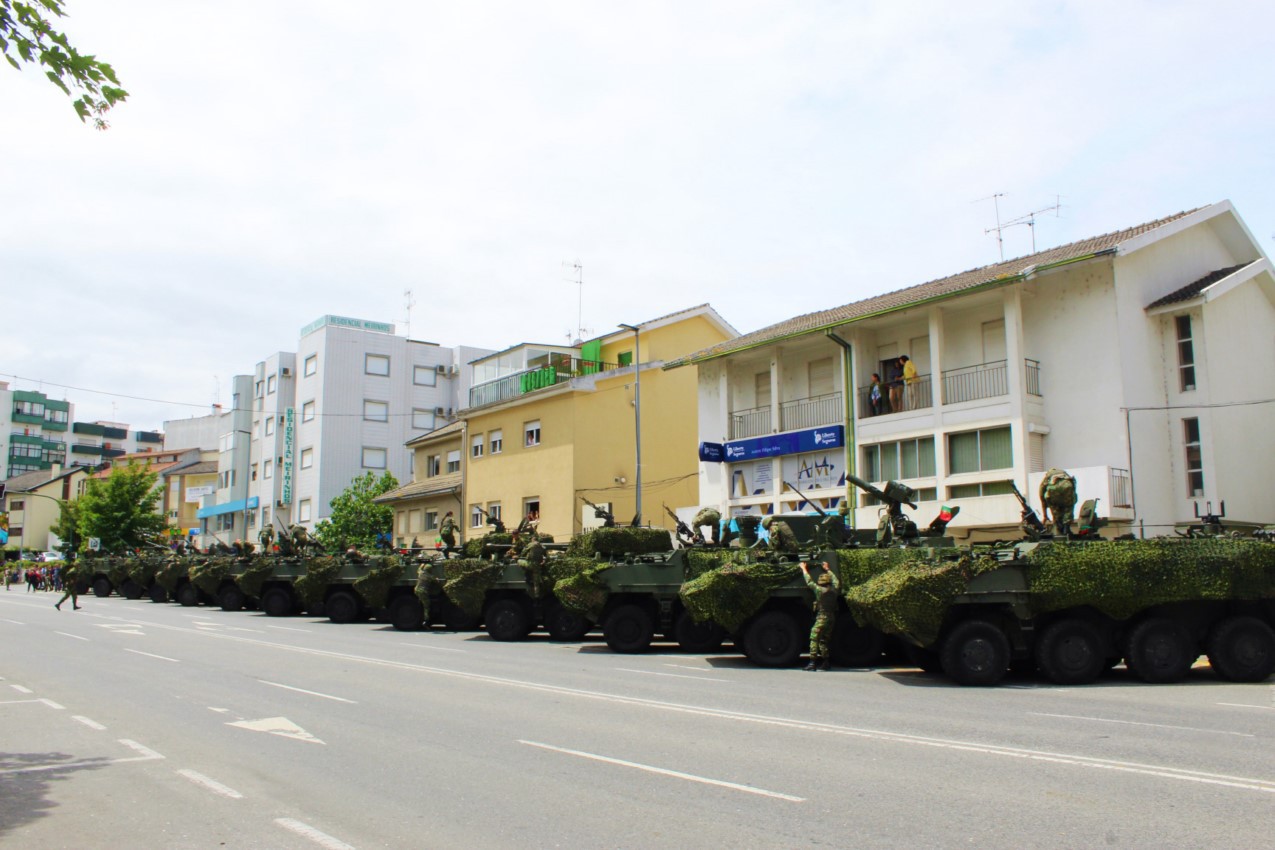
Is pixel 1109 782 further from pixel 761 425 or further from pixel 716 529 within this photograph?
pixel 761 425

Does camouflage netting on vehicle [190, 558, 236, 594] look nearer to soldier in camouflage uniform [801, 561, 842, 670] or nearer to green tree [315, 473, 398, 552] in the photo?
green tree [315, 473, 398, 552]

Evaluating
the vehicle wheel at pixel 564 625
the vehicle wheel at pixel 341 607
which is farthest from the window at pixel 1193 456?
the vehicle wheel at pixel 341 607

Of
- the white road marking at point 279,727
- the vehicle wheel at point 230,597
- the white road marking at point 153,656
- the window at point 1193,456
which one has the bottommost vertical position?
the white road marking at point 279,727

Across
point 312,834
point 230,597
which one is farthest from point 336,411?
point 312,834

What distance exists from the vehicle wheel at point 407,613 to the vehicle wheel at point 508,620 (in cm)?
303

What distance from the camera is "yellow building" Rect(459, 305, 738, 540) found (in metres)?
33.8

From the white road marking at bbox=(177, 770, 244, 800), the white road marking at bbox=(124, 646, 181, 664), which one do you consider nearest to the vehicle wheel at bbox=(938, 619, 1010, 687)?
the white road marking at bbox=(177, 770, 244, 800)

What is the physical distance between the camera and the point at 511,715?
9922 millimetres

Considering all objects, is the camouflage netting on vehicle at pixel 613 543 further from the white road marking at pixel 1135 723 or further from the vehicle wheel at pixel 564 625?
the white road marking at pixel 1135 723

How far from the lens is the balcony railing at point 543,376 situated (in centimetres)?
3550

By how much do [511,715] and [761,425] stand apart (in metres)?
19.7

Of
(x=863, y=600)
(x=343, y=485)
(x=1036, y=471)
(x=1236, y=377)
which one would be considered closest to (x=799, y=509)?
(x=1036, y=471)

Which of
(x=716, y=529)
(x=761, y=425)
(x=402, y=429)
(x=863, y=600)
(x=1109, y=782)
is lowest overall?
A: (x=1109, y=782)

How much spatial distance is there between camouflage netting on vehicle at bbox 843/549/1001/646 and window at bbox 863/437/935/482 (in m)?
10.9
